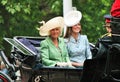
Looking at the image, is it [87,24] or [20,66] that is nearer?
[20,66]

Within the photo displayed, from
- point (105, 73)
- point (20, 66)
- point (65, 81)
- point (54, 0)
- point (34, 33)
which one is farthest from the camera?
point (34, 33)

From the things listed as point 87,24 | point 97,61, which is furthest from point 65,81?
point 87,24

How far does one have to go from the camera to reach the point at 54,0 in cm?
1391

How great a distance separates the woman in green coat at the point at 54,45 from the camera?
25.5ft

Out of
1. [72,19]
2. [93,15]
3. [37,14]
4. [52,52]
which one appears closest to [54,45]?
[52,52]

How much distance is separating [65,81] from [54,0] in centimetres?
710

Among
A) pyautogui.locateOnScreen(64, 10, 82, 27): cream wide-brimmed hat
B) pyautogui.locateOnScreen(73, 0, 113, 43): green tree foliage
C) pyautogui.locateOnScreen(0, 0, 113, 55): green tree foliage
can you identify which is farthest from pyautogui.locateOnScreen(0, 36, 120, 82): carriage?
pyautogui.locateOnScreen(73, 0, 113, 43): green tree foliage

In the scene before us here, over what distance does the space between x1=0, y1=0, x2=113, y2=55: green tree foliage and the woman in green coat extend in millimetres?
5372

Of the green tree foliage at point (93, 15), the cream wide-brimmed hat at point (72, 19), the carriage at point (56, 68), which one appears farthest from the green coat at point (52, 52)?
the green tree foliage at point (93, 15)

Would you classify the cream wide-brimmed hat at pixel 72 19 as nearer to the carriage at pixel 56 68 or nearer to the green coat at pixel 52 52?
the green coat at pixel 52 52

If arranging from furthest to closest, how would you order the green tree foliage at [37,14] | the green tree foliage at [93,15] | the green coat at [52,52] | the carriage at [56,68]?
the green tree foliage at [93,15] → the green tree foliage at [37,14] → the green coat at [52,52] → the carriage at [56,68]

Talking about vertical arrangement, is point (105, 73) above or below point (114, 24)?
below

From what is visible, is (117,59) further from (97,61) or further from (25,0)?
(25,0)

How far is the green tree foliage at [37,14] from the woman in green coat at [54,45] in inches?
212
